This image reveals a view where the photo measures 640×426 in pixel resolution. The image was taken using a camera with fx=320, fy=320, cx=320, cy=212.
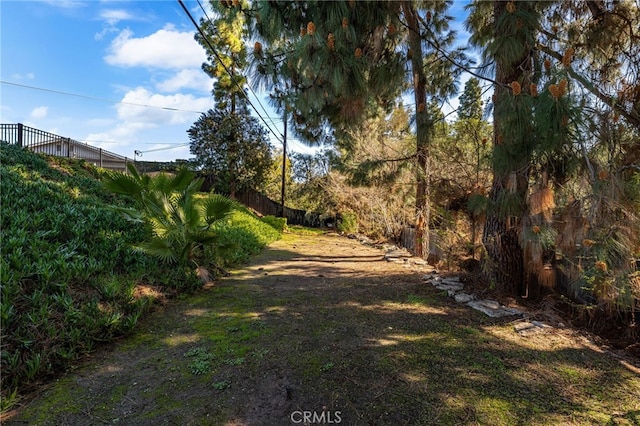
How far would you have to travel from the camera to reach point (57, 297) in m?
2.75

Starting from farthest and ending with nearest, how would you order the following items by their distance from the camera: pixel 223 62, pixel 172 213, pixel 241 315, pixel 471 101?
pixel 223 62 < pixel 471 101 < pixel 172 213 < pixel 241 315

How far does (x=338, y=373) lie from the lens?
7.53ft

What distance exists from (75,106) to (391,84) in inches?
713

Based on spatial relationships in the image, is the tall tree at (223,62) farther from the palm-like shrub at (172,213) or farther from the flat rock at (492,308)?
the flat rock at (492,308)

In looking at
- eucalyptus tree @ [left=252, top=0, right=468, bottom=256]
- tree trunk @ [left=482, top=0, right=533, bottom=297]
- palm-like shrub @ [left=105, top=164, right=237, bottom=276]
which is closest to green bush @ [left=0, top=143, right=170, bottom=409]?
palm-like shrub @ [left=105, top=164, right=237, bottom=276]

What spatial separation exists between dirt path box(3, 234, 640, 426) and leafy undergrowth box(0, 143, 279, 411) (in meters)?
0.19

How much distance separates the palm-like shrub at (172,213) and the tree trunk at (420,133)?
3270 millimetres

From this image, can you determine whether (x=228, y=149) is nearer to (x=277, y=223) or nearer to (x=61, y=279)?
(x=277, y=223)

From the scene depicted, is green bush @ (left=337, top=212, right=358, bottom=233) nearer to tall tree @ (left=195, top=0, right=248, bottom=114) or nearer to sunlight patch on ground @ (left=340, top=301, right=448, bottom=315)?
tall tree @ (left=195, top=0, right=248, bottom=114)

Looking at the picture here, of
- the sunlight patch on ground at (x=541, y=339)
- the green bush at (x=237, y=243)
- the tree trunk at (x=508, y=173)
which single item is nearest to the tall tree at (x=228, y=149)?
the green bush at (x=237, y=243)

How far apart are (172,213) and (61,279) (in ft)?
5.79

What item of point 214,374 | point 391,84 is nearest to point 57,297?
point 214,374

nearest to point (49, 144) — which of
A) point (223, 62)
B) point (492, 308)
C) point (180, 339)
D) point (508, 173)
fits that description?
point (223, 62)

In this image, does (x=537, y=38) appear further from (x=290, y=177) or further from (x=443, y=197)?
(x=290, y=177)
